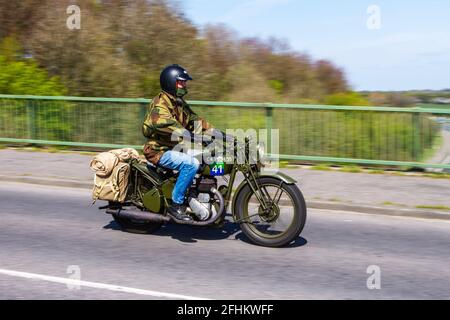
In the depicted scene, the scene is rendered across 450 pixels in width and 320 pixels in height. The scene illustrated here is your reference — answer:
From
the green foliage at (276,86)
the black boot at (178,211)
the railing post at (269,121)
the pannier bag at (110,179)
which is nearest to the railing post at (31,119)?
the railing post at (269,121)

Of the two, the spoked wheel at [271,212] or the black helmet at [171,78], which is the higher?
the black helmet at [171,78]

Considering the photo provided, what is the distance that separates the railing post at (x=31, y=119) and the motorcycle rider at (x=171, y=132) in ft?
24.7

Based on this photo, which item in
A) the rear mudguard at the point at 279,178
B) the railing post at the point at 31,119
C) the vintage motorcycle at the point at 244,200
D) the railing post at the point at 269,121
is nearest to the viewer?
the rear mudguard at the point at 279,178

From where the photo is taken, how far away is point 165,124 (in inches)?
280

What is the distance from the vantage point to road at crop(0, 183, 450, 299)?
575cm

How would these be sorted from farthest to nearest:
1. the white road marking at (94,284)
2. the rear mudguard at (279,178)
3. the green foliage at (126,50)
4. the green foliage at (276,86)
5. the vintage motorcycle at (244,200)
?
the green foliage at (276,86), the green foliage at (126,50), the vintage motorcycle at (244,200), the rear mudguard at (279,178), the white road marking at (94,284)

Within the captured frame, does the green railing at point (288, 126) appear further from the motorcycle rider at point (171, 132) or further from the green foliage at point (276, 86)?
the green foliage at point (276, 86)

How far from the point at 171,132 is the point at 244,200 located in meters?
1.11

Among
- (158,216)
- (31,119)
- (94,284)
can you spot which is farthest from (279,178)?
(31,119)

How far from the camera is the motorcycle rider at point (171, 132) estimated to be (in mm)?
7141

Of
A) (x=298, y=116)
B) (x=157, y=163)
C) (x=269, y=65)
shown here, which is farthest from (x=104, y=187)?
(x=269, y=65)

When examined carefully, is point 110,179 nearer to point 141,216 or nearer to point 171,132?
point 141,216

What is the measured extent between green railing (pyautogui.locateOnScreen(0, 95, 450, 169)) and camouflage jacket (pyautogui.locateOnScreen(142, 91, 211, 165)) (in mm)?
5150
